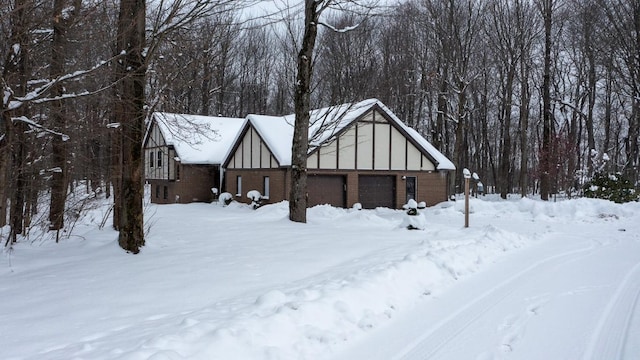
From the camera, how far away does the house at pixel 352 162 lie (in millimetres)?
25312

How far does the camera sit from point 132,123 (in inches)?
389

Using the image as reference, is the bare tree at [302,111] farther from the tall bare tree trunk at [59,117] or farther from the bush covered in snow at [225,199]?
the bush covered in snow at [225,199]

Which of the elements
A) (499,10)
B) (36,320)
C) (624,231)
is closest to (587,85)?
(499,10)

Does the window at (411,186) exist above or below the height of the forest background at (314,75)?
below

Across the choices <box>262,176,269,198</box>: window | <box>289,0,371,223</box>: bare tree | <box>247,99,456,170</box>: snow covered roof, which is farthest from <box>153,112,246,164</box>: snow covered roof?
<box>289,0,371,223</box>: bare tree

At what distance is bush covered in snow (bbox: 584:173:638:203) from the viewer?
2344 cm

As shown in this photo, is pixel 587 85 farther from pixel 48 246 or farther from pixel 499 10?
pixel 48 246

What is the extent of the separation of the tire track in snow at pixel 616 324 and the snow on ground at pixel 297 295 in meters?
0.03

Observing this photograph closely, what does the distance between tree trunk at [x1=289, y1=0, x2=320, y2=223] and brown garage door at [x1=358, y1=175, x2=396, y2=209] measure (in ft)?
39.3

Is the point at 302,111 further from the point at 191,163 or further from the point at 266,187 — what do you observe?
the point at 191,163

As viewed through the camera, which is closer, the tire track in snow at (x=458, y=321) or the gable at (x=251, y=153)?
the tire track in snow at (x=458, y=321)

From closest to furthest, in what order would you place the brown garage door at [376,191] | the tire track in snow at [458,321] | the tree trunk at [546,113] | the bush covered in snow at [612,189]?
the tire track in snow at [458,321]
the bush covered in snow at [612,189]
the brown garage door at [376,191]
the tree trunk at [546,113]

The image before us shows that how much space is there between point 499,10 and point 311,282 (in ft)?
Answer: 104

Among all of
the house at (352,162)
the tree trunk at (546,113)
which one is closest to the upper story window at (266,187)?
the house at (352,162)
